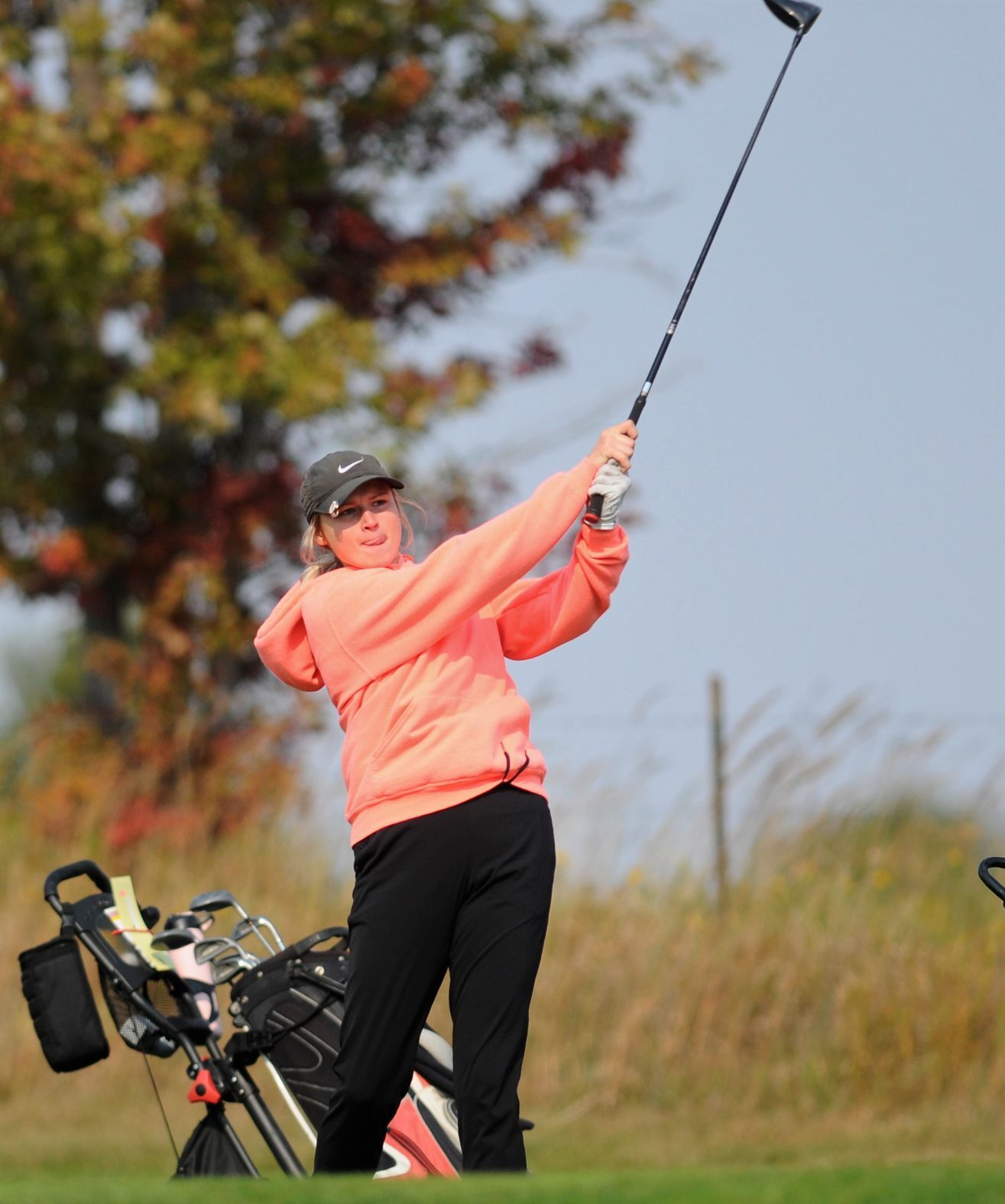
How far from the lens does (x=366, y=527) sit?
4.02 metres

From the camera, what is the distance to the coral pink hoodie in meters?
3.78

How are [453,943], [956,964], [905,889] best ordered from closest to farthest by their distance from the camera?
1. [453,943]
2. [956,964]
3. [905,889]

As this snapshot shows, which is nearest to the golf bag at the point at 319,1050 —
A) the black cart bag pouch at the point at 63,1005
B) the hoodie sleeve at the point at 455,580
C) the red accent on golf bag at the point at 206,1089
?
the red accent on golf bag at the point at 206,1089

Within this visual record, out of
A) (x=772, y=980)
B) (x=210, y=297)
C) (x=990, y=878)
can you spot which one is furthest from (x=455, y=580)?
(x=210, y=297)

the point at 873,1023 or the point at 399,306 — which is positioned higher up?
the point at 399,306

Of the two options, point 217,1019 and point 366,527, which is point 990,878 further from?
point 217,1019

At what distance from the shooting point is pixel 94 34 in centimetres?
1067

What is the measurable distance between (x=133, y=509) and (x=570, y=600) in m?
8.12

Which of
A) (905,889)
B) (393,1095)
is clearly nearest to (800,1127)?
(905,889)

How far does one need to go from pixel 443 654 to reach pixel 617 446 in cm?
55

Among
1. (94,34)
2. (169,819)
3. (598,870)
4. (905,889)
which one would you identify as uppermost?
(94,34)

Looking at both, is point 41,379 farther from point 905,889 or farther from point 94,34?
point 905,889

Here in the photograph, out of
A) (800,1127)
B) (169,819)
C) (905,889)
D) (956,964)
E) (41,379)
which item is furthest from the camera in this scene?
(41,379)

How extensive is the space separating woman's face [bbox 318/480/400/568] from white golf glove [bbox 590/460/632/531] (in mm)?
472
